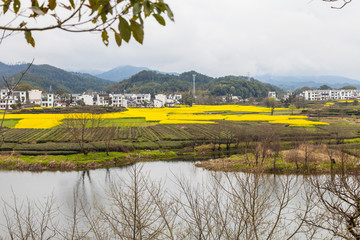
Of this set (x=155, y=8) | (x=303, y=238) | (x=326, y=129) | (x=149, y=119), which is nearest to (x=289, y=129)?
(x=326, y=129)

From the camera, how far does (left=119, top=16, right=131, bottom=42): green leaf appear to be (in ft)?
3.46

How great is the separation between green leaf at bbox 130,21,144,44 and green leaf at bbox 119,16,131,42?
21 millimetres

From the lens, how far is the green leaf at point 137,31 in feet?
3.55

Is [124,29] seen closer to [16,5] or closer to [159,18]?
[159,18]

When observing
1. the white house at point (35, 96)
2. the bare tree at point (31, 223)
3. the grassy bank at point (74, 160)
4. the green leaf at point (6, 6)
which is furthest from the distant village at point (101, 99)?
the green leaf at point (6, 6)

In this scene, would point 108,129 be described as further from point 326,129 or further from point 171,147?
point 326,129

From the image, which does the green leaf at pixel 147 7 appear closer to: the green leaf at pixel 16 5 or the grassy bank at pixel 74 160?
the green leaf at pixel 16 5

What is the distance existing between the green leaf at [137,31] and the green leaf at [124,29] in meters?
0.02

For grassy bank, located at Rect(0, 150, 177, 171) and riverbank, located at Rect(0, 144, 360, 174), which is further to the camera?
grassy bank, located at Rect(0, 150, 177, 171)

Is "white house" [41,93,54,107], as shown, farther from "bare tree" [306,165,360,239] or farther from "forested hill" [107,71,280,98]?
"bare tree" [306,165,360,239]

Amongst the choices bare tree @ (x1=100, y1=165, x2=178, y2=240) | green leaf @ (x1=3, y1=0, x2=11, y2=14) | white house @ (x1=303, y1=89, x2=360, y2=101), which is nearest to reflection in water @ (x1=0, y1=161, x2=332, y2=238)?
bare tree @ (x1=100, y1=165, x2=178, y2=240)

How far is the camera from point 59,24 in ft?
3.84

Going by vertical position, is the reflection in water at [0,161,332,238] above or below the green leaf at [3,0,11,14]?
below

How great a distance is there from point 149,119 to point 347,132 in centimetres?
2127
